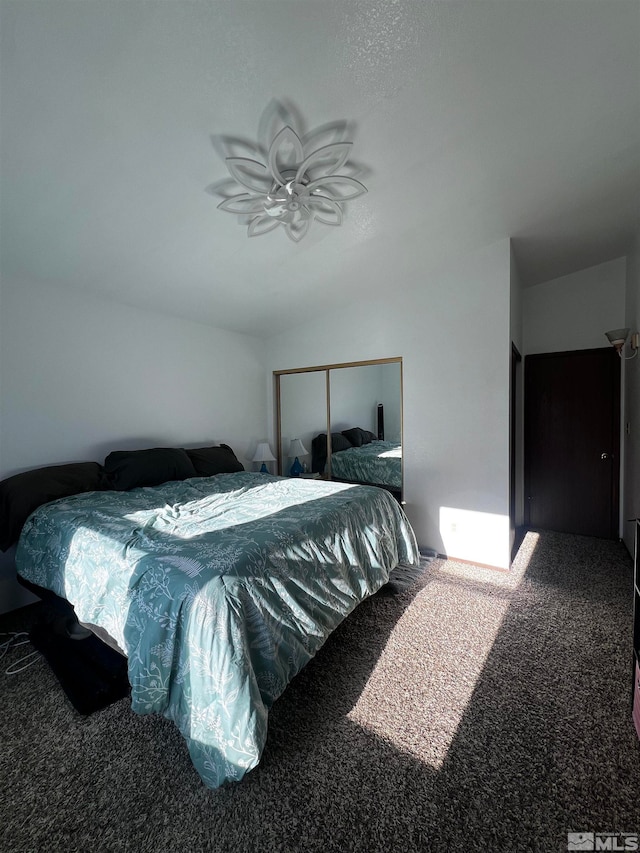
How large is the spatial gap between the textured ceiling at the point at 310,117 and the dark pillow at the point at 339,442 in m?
1.95

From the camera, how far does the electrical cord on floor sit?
195 cm

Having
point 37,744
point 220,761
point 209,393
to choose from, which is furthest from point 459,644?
point 209,393

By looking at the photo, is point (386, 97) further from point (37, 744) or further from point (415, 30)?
point (37, 744)

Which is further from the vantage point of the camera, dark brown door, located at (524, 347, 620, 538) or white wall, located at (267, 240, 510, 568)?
dark brown door, located at (524, 347, 620, 538)

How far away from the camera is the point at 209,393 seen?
4.01 metres

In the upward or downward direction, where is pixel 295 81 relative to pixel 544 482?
upward

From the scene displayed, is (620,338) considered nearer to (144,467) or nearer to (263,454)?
(263,454)

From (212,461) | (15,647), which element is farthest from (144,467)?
(15,647)

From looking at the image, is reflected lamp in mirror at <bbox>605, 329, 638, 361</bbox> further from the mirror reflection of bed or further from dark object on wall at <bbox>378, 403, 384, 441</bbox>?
dark object on wall at <bbox>378, 403, 384, 441</bbox>

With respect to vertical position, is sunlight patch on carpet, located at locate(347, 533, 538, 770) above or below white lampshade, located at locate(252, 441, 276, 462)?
below

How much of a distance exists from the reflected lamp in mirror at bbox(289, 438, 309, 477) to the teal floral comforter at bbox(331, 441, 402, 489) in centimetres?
44

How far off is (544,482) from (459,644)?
272 centimetres

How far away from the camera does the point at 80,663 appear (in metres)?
1.91

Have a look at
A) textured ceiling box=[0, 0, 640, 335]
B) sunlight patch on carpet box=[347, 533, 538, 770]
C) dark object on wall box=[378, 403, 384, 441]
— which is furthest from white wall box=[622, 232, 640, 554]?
dark object on wall box=[378, 403, 384, 441]
